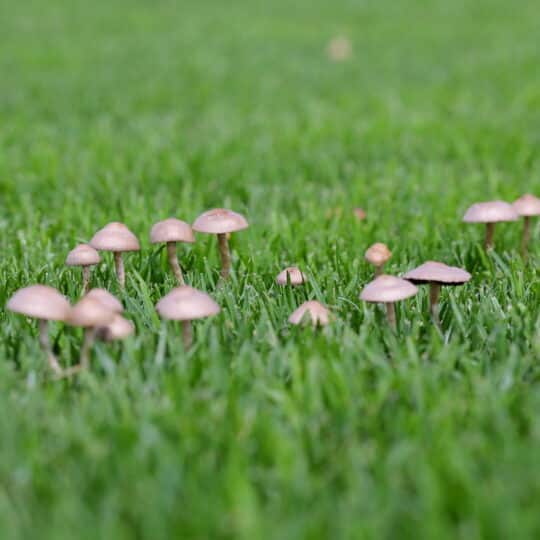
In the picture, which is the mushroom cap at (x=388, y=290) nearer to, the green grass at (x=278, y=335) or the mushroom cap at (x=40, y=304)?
the green grass at (x=278, y=335)

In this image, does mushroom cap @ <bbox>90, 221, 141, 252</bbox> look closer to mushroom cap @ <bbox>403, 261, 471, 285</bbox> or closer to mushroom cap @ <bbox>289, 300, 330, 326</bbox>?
mushroom cap @ <bbox>289, 300, 330, 326</bbox>

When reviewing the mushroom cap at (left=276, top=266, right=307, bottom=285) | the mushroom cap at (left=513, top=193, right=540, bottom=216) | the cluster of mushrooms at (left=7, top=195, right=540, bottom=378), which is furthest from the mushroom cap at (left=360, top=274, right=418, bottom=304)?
the mushroom cap at (left=513, top=193, right=540, bottom=216)

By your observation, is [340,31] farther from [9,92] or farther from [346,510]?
[346,510]

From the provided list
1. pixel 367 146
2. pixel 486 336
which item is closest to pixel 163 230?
pixel 486 336

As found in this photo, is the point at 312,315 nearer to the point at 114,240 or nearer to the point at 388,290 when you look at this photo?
the point at 388,290

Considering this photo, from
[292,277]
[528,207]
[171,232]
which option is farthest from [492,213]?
[171,232]

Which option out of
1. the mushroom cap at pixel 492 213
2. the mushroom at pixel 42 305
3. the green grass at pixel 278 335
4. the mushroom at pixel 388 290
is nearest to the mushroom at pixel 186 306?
the green grass at pixel 278 335
